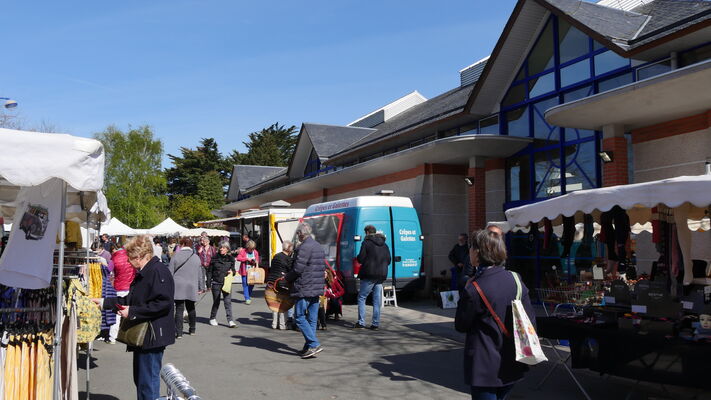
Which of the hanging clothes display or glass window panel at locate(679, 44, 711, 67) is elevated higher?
glass window panel at locate(679, 44, 711, 67)

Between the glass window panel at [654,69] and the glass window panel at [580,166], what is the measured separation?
168 cm

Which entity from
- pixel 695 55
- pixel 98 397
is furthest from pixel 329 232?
pixel 98 397

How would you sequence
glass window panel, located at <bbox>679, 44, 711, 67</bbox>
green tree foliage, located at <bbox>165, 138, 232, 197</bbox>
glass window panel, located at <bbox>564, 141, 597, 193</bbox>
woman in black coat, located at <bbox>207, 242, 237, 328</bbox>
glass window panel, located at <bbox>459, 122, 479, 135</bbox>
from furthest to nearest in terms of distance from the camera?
green tree foliage, located at <bbox>165, 138, 232, 197</bbox> → glass window panel, located at <bbox>459, 122, 479, 135</bbox> → glass window panel, located at <bbox>564, 141, 597, 193</bbox> → woman in black coat, located at <bbox>207, 242, 237, 328</bbox> → glass window panel, located at <bbox>679, 44, 711, 67</bbox>

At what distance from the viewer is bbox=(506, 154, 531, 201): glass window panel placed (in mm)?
14345

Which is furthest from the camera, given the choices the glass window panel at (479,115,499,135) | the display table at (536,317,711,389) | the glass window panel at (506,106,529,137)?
the glass window panel at (479,115,499,135)

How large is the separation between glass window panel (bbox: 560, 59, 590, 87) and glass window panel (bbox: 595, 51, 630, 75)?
0.28 metres

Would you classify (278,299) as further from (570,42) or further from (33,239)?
(570,42)

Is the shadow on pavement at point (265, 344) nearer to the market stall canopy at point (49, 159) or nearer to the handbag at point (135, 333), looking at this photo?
the handbag at point (135, 333)

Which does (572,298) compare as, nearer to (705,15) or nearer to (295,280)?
(295,280)

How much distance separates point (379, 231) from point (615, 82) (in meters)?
6.23

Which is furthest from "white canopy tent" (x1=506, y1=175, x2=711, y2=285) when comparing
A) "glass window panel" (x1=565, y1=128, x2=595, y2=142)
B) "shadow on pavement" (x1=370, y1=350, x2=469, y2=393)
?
"glass window panel" (x1=565, y1=128, x2=595, y2=142)

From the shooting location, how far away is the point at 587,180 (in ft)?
41.0

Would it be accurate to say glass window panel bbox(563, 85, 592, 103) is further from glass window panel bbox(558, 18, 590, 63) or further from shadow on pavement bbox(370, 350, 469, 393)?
shadow on pavement bbox(370, 350, 469, 393)

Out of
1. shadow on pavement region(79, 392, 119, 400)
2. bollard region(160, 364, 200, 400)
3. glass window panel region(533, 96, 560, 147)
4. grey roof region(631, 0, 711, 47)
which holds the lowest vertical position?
shadow on pavement region(79, 392, 119, 400)
